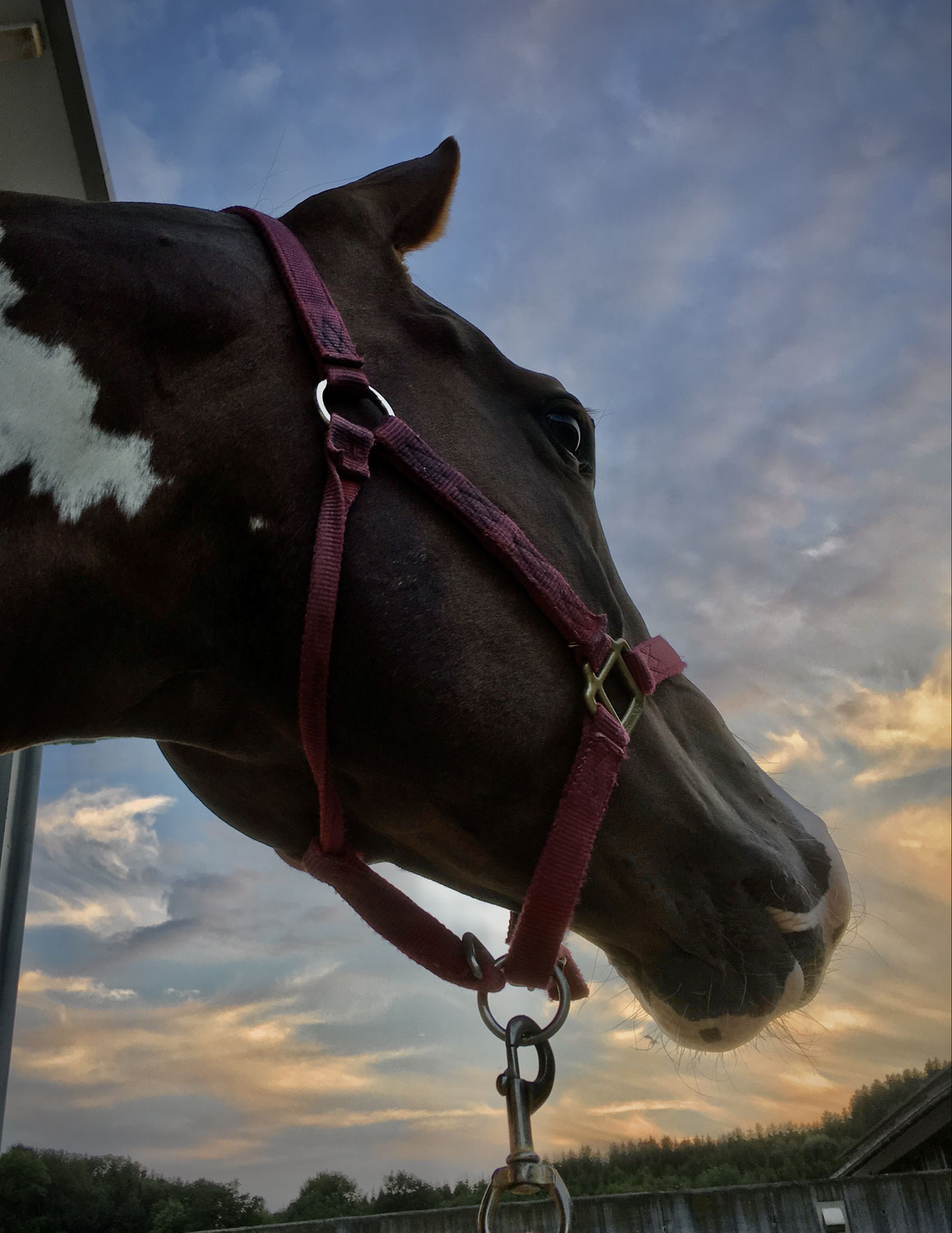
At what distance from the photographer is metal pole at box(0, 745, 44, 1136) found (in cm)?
354

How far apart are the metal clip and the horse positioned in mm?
236

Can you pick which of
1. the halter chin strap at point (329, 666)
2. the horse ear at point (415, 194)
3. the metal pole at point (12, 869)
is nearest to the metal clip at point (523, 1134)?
the halter chin strap at point (329, 666)

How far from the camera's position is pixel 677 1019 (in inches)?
63.5

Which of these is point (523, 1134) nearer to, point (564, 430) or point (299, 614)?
point (299, 614)

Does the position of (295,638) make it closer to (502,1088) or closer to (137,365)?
(137,365)

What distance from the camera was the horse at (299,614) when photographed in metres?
1.38

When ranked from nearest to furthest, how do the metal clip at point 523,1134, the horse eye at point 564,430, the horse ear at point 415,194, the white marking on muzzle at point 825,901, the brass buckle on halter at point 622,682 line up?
the metal clip at point 523,1134 → the brass buckle on halter at point 622,682 → the white marking on muzzle at point 825,901 → the horse eye at point 564,430 → the horse ear at point 415,194

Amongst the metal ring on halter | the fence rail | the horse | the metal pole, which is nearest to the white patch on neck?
the horse

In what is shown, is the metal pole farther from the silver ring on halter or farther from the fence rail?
the fence rail

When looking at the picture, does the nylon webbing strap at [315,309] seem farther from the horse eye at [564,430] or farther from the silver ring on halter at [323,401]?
the horse eye at [564,430]

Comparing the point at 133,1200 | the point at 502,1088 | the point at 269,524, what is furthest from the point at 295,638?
the point at 133,1200

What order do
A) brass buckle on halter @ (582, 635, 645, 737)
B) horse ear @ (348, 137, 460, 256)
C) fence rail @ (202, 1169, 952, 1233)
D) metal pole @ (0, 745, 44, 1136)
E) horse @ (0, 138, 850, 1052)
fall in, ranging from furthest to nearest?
fence rail @ (202, 1169, 952, 1233) < metal pole @ (0, 745, 44, 1136) < horse ear @ (348, 137, 460, 256) < brass buckle on halter @ (582, 635, 645, 737) < horse @ (0, 138, 850, 1052)

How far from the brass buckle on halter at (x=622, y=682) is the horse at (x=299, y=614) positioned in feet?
0.11

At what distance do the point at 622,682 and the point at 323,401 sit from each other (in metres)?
0.75
